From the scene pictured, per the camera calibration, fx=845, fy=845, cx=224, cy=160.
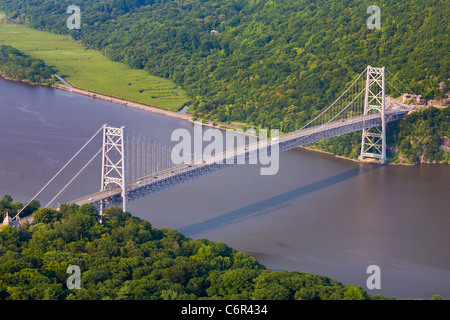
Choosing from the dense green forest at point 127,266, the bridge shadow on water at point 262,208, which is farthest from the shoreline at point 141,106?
the dense green forest at point 127,266

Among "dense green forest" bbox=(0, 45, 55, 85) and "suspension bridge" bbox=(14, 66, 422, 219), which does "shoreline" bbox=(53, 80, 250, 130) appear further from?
"suspension bridge" bbox=(14, 66, 422, 219)

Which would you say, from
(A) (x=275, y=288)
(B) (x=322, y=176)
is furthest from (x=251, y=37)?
(A) (x=275, y=288)

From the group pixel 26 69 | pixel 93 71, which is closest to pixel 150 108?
pixel 93 71

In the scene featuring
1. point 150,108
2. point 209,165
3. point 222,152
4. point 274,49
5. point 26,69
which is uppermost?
point 274,49

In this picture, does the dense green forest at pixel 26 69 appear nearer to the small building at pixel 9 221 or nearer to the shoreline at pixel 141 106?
the shoreline at pixel 141 106

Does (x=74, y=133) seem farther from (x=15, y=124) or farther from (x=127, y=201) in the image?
(x=127, y=201)

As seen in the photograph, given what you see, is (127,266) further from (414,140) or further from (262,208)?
(414,140)

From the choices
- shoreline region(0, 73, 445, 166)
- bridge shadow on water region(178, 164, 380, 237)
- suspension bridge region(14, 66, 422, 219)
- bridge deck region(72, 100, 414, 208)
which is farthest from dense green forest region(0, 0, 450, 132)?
bridge shadow on water region(178, 164, 380, 237)
